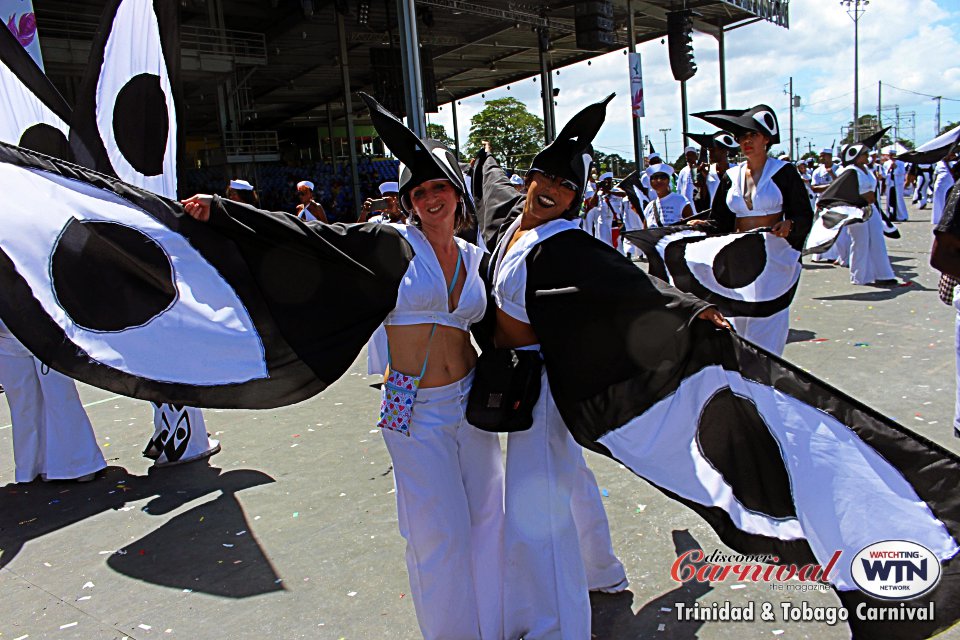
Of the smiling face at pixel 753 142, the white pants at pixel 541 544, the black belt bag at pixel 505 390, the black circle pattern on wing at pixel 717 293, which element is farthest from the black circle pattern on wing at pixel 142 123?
the smiling face at pixel 753 142

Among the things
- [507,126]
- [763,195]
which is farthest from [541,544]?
[507,126]

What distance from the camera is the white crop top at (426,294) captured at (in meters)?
2.83

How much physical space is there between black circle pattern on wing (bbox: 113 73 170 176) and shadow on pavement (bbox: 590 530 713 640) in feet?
11.5

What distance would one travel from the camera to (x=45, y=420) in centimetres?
530

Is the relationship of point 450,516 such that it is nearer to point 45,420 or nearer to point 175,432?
point 175,432

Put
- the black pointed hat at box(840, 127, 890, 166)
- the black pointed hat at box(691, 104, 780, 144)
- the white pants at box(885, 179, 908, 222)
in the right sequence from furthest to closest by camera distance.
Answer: the white pants at box(885, 179, 908, 222), the black pointed hat at box(840, 127, 890, 166), the black pointed hat at box(691, 104, 780, 144)

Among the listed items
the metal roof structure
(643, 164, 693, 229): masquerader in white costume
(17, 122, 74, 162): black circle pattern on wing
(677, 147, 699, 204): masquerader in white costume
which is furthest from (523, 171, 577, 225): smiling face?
the metal roof structure

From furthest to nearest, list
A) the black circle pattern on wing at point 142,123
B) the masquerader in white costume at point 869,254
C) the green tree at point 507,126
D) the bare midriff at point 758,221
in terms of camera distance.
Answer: the green tree at point 507,126
the masquerader in white costume at point 869,254
the bare midriff at point 758,221
the black circle pattern on wing at point 142,123

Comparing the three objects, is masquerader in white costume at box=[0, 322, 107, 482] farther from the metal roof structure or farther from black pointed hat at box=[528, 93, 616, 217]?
the metal roof structure

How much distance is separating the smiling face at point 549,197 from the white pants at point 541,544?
0.64 meters

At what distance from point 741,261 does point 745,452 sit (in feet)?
8.54

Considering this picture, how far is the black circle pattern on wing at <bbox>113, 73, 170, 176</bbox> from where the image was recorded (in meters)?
4.39

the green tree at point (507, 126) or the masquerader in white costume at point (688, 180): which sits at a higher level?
the green tree at point (507, 126)

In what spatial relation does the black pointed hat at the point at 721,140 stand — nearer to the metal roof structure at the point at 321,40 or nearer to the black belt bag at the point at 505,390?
the black belt bag at the point at 505,390
